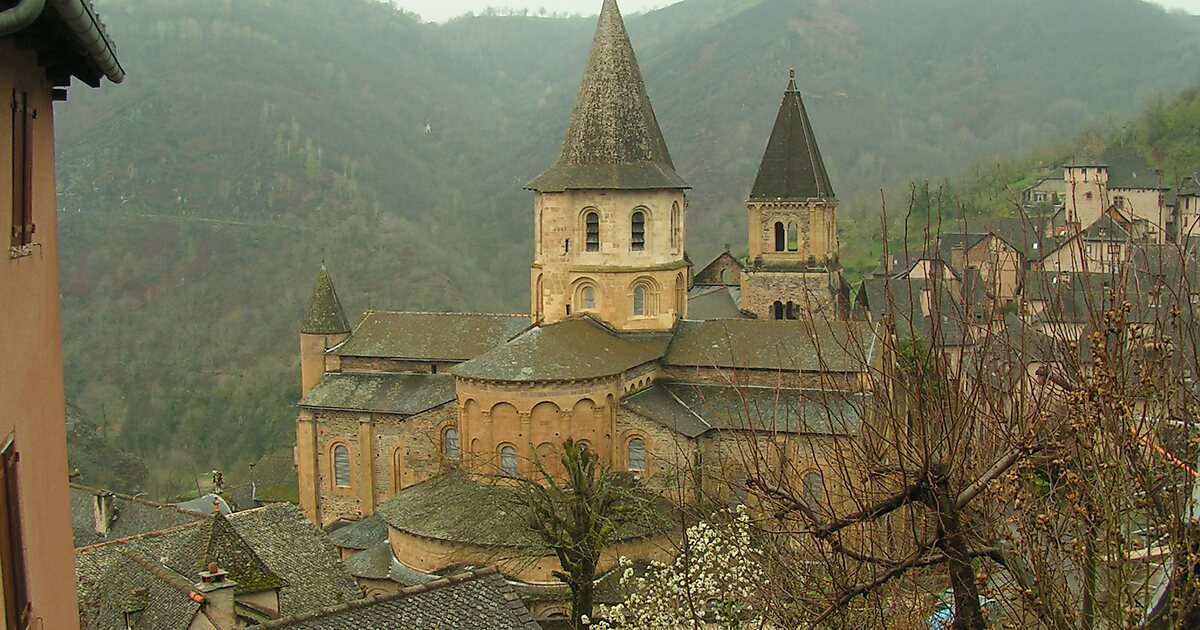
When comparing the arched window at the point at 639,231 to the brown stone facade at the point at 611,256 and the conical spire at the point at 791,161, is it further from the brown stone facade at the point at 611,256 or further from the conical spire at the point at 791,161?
the conical spire at the point at 791,161

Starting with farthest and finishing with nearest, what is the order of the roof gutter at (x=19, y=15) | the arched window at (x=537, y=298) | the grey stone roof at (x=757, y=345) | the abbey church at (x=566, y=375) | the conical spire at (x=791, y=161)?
the conical spire at (x=791, y=161) < the arched window at (x=537, y=298) < the grey stone roof at (x=757, y=345) < the abbey church at (x=566, y=375) < the roof gutter at (x=19, y=15)

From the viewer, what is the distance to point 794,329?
27766mm

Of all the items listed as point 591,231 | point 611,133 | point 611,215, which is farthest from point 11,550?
point 611,133

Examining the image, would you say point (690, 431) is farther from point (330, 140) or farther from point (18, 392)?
point (330, 140)

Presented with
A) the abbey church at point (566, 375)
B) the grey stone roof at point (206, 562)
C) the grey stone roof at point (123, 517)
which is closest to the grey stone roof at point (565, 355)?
the abbey church at point (566, 375)

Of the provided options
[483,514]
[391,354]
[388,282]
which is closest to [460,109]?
[388,282]

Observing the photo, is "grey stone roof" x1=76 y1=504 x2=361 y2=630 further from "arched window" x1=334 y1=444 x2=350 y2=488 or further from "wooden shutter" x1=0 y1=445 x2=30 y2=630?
"wooden shutter" x1=0 y1=445 x2=30 y2=630

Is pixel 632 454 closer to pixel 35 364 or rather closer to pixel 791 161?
pixel 791 161

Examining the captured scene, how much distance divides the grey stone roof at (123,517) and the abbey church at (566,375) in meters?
4.45

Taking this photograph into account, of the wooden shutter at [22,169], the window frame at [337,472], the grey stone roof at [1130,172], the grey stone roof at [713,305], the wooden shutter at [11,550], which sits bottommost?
the window frame at [337,472]

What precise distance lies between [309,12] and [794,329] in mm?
125945

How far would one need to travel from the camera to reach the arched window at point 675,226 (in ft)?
96.0

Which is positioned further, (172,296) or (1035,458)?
(172,296)

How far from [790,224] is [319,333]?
15783 millimetres
